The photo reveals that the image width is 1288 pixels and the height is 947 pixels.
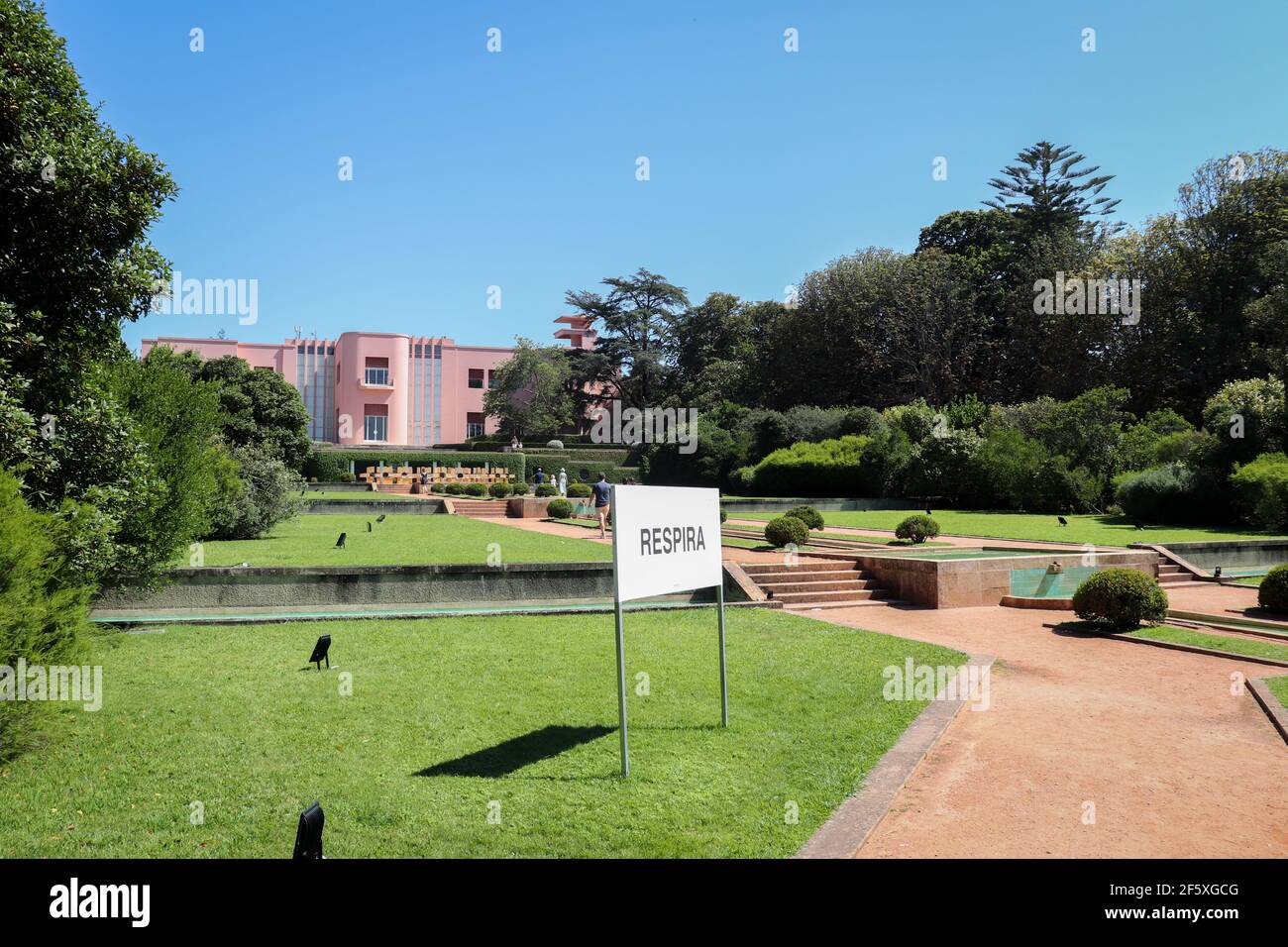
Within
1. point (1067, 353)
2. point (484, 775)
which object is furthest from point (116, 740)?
point (1067, 353)

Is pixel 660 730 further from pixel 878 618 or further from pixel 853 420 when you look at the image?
pixel 853 420

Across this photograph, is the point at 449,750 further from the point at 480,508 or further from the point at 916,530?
the point at 480,508

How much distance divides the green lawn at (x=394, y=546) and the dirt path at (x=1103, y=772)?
7.98 metres

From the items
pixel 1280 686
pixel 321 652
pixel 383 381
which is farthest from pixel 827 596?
pixel 383 381

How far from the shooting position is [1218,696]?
8102 millimetres

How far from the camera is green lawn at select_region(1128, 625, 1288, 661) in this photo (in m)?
10.1

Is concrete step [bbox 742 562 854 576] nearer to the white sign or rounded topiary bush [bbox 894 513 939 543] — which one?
rounded topiary bush [bbox 894 513 939 543]

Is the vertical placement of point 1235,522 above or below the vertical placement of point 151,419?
below

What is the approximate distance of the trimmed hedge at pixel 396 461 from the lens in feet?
164

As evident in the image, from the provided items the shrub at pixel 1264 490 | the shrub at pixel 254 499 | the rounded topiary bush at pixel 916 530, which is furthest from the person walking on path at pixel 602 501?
the shrub at pixel 1264 490

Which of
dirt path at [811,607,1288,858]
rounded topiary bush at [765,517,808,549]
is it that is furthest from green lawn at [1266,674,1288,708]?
rounded topiary bush at [765,517,808,549]

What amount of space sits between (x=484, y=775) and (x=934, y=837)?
8.74 ft

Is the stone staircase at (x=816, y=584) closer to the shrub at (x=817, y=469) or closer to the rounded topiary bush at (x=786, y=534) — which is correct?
the rounded topiary bush at (x=786, y=534)

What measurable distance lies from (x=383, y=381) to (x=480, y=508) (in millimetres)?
36503
